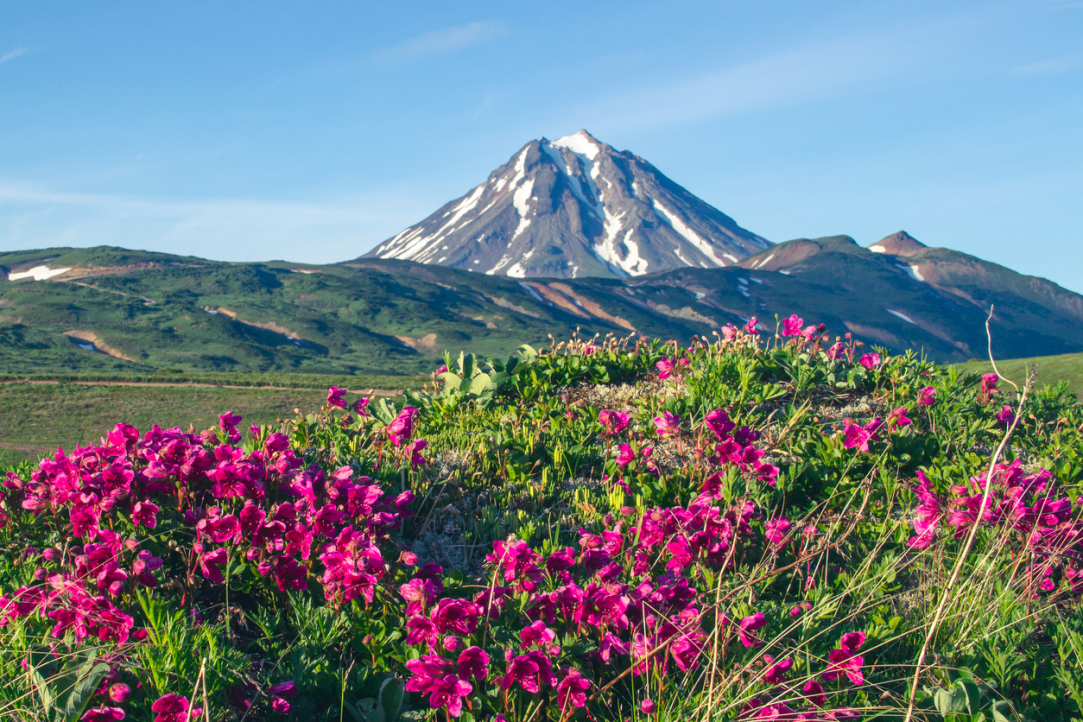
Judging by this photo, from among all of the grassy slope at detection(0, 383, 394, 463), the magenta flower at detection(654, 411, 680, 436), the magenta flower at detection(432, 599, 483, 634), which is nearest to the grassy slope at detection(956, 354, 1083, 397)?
the magenta flower at detection(654, 411, 680, 436)

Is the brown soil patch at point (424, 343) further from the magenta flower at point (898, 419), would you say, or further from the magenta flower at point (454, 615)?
the magenta flower at point (454, 615)

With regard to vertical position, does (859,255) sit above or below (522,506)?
above

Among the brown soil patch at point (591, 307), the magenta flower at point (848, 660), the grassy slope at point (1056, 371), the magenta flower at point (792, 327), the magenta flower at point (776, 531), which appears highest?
the brown soil patch at point (591, 307)

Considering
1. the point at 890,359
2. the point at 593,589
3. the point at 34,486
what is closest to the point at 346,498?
the point at 593,589

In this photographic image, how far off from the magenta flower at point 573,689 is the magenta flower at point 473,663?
217 mm

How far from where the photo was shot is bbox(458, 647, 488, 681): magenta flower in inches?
70.7

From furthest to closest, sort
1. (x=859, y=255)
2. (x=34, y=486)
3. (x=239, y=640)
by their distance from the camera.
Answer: (x=859, y=255) → (x=34, y=486) → (x=239, y=640)

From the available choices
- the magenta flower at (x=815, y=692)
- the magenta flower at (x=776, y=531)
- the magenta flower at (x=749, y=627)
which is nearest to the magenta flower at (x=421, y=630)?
the magenta flower at (x=749, y=627)

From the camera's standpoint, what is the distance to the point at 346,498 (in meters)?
2.54

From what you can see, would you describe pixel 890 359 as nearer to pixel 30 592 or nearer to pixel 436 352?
pixel 30 592

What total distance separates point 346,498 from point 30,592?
3.31ft

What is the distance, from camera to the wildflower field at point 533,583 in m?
1.89

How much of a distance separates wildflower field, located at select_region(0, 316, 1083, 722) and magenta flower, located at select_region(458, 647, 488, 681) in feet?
0.04

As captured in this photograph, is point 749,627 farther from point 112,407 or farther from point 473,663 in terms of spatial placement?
point 112,407
